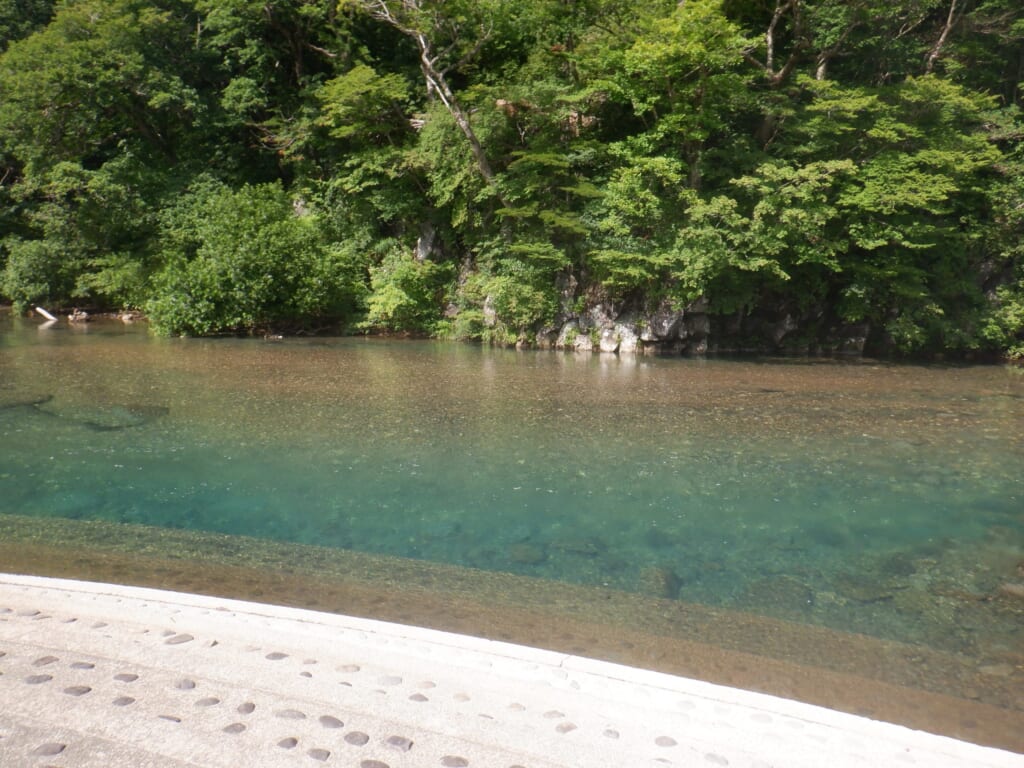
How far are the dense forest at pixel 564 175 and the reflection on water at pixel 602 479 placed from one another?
6.21 metres

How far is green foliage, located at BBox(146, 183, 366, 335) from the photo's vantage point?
2044cm

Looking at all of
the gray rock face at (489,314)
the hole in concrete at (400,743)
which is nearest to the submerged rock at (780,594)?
the hole in concrete at (400,743)

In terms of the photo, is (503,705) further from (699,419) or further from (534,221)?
(534,221)

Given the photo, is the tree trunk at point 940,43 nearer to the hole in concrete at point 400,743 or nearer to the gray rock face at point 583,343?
the gray rock face at point 583,343

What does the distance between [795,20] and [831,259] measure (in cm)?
641

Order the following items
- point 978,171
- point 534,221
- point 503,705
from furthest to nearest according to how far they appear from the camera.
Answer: point 534,221 < point 978,171 < point 503,705

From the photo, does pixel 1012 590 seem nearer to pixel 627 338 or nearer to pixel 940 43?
pixel 627 338

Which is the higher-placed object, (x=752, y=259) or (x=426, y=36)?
(x=426, y=36)

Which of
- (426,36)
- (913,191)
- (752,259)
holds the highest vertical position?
(426,36)

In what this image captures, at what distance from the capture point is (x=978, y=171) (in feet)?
59.6

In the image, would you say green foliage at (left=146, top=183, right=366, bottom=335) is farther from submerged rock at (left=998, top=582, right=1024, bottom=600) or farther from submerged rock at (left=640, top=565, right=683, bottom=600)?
submerged rock at (left=998, top=582, right=1024, bottom=600)

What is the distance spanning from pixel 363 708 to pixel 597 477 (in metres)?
4.73

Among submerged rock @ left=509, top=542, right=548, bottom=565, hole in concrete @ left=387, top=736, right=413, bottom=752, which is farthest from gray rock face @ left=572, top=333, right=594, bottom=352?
hole in concrete @ left=387, top=736, right=413, bottom=752

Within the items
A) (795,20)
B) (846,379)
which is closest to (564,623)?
(846,379)
